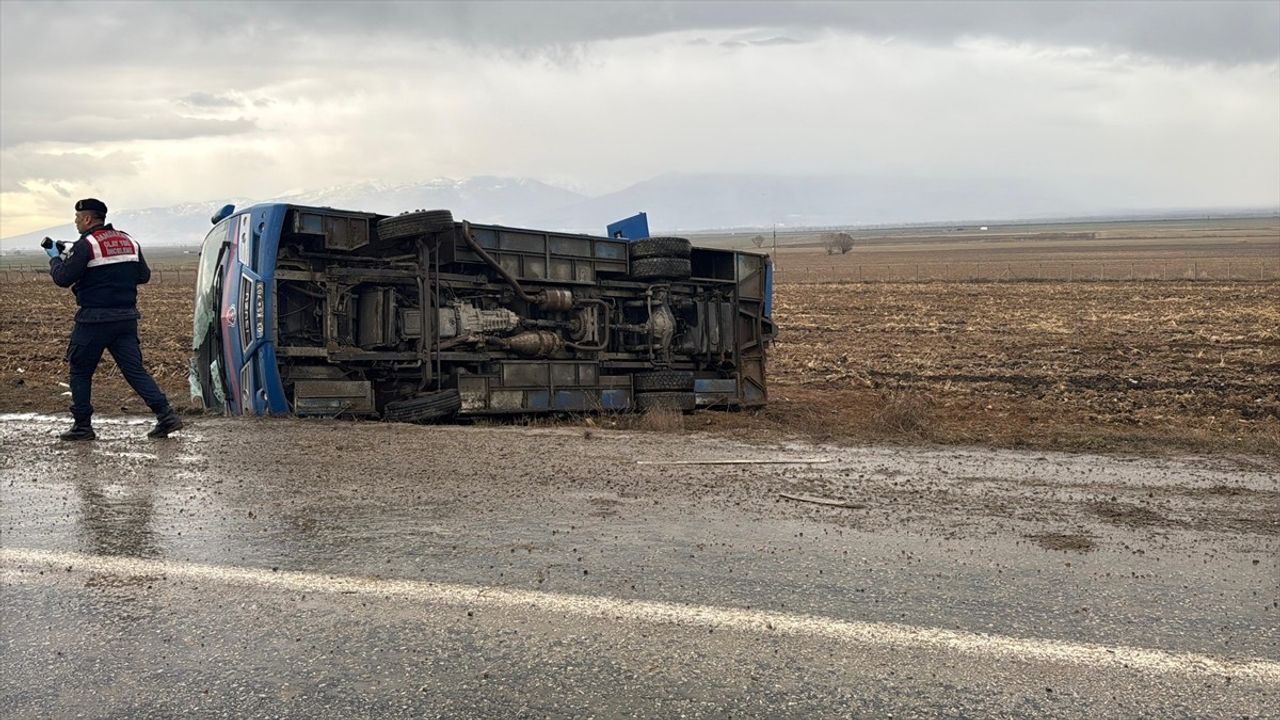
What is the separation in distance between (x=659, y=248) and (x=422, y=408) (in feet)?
11.8

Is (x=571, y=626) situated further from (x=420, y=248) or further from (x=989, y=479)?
(x=420, y=248)

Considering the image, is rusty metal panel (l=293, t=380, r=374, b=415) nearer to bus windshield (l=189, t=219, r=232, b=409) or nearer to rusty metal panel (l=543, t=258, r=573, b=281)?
bus windshield (l=189, t=219, r=232, b=409)

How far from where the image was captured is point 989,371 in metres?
15.9

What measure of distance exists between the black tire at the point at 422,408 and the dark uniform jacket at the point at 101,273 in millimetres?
2810

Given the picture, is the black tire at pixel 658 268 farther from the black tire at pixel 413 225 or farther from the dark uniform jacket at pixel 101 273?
the dark uniform jacket at pixel 101 273

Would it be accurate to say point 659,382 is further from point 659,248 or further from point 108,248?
point 108,248

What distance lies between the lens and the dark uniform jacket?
7.37 m

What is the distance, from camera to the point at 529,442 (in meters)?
8.02

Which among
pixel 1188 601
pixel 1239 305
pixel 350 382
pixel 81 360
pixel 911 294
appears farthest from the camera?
pixel 911 294

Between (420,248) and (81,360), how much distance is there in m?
3.53

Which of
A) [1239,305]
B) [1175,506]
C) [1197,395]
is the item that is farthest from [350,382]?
[1239,305]

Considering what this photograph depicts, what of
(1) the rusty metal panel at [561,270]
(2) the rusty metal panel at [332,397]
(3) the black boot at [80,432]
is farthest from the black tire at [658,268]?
(3) the black boot at [80,432]

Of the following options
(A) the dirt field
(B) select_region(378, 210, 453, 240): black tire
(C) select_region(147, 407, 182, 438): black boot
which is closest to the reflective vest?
(C) select_region(147, 407, 182, 438): black boot

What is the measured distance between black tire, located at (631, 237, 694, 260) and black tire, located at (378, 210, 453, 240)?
282 centimetres
